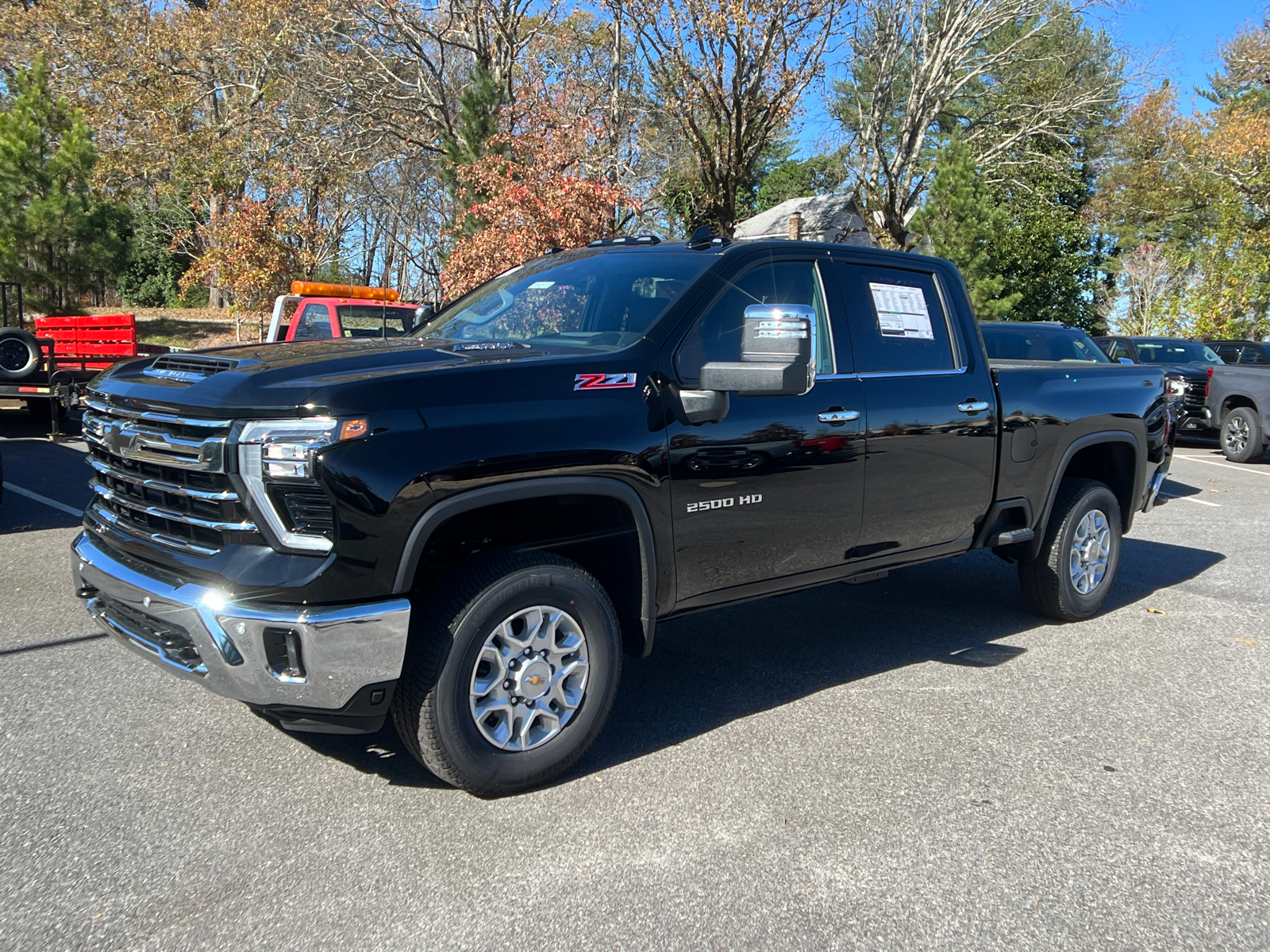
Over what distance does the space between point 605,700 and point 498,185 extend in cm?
1539

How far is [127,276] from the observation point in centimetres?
3559

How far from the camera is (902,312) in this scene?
488cm

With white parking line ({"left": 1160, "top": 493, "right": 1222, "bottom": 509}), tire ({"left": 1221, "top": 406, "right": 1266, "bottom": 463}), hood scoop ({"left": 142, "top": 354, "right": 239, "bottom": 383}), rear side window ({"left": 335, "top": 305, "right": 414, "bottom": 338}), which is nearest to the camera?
hood scoop ({"left": 142, "top": 354, "right": 239, "bottom": 383})

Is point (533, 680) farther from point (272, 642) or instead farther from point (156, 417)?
point (156, 417)

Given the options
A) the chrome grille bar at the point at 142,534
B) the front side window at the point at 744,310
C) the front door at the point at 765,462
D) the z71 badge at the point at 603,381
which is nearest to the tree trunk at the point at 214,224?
the chrome grille bar at the point at 142,534

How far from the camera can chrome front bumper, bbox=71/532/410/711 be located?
3.02 meters

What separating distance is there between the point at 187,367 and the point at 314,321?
926 cm

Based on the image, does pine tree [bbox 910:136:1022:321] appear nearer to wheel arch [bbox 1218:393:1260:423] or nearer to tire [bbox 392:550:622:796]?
wheel arch [bbox 1218:393:1260:423]

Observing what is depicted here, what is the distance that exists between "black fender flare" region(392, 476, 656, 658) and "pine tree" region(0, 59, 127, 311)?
86.6 ft

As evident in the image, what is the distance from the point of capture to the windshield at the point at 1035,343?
440 inches

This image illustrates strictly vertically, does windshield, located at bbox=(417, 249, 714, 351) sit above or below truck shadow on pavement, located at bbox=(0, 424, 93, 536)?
above

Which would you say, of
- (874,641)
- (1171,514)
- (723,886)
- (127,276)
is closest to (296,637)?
(723,886)

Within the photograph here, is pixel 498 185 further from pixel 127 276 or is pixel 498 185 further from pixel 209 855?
pixel 127 276

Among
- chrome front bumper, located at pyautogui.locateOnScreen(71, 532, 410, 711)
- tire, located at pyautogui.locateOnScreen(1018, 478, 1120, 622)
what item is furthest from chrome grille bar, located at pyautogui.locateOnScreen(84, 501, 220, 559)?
tire, located at pyautogui.locateOnScreen(1018, 478, 1120, 622)
